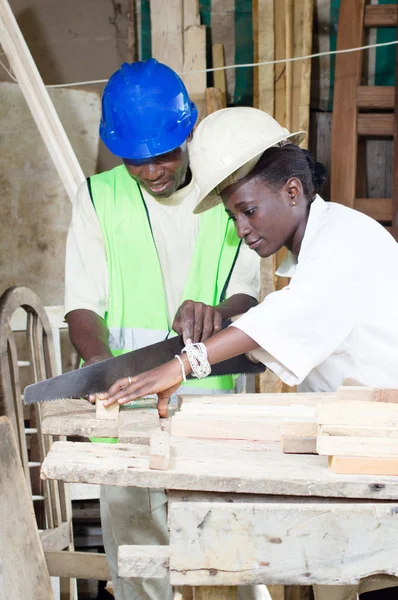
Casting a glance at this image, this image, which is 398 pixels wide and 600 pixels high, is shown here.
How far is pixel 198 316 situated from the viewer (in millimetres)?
2893

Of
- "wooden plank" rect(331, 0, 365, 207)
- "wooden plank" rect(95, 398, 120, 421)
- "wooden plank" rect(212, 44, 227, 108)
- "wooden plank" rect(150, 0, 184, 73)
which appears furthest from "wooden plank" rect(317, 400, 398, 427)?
"wooden plank" rect(150, 0, 184, 73)

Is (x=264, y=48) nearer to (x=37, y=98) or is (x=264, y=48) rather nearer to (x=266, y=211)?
(x=37, y=98)

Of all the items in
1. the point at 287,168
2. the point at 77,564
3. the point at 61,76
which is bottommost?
the point at 77,564

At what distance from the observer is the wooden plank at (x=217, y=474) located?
179 cm

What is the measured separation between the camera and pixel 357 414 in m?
1.95

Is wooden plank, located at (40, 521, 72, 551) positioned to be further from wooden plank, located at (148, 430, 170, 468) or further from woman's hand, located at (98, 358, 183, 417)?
wooden plank, located at (148, 430, 170, 468)

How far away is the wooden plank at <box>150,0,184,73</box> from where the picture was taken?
5400mm

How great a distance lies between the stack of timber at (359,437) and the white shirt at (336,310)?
19.6 inches

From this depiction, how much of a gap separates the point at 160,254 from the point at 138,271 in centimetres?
13

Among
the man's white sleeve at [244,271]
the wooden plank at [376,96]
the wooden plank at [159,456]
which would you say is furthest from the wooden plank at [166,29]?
the wooden plank at [159,456]

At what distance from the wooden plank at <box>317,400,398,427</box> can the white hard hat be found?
1.01 meters

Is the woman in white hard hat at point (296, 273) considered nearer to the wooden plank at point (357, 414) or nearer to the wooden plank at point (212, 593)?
the wooden plank at point (357, 414)

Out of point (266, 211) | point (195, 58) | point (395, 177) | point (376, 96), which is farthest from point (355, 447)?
point (195, 58)

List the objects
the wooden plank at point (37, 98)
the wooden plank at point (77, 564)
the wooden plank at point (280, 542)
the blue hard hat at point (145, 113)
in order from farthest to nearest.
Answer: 1. the wooden plank at point (37, 98)
2. the wooden plank at point (77, 564)
3. the blue hard hat at point (145, 113)
4. the wooden plank at point (280, 542)
